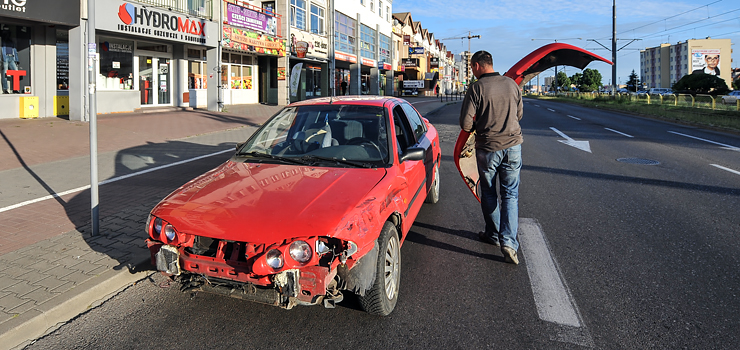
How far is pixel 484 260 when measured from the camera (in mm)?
4516

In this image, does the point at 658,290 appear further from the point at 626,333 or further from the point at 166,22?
the point at 166,22

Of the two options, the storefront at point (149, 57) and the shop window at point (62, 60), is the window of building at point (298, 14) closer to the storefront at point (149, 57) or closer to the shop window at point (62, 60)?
the storefront at point (149, 57)

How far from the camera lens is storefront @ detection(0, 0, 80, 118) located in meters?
14.6

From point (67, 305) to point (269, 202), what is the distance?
1.66 m

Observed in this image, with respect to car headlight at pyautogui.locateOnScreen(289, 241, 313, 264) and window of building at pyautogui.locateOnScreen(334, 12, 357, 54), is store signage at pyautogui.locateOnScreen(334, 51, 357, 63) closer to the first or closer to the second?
window of building at pyautogui.locateOnScreen(334, 12, 357, 54)

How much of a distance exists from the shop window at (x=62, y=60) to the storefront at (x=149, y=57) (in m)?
0.96

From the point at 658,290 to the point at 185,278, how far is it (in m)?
3.44

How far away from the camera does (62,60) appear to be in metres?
16.7

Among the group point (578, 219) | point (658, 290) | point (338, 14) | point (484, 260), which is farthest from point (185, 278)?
point (338, 14)

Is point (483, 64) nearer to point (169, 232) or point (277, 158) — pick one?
point (277, 158)

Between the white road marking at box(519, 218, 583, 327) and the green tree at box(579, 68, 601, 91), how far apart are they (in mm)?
110824

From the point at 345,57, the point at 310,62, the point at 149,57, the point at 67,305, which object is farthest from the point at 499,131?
the point at 345,57

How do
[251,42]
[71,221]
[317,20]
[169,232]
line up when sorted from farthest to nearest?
1. [317,20]
2. [251,42]
3. [71,221]
4. [169,232]

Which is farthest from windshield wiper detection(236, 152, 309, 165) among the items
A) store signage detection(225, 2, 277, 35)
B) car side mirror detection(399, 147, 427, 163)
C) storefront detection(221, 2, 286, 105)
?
store signage detection(225, 2, 277, 35)
